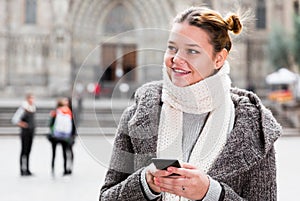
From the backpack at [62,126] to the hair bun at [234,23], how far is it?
7782 millimetres

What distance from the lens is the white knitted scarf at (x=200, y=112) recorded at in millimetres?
1920

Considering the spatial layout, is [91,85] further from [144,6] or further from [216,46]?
[144,6]

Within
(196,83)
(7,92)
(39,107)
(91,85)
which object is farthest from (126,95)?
(7,92)

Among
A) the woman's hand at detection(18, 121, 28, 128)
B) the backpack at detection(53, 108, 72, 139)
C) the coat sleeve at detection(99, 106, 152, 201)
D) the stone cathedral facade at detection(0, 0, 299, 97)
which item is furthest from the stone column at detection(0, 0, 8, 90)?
the coat sleeve at detection(99, 106, 152, 201)

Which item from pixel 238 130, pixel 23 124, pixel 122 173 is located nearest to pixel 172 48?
pixel 238 130

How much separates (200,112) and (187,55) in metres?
0.25

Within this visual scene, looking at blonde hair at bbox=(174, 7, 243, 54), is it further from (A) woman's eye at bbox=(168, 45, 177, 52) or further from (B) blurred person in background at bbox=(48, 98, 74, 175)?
(B) blurred person in background at bbox=(48, 98, 74, 175)

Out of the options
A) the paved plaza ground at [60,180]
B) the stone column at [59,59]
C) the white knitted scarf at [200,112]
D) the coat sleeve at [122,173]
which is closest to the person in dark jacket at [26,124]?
the paved plaza ground at [60,180]

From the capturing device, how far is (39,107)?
23.9 metres

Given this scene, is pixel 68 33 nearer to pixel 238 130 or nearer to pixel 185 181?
pixel 238 130

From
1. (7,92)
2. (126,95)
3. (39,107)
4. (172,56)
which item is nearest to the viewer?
(172,56)

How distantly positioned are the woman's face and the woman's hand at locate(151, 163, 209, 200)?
35 cm

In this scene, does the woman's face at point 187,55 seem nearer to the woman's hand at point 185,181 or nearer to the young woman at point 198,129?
the young woman at point 198,129

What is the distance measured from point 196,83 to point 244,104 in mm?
290
